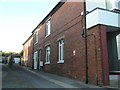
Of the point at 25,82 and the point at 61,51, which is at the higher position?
the point at 61,51

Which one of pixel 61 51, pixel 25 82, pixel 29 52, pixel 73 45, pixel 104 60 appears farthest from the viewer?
pixel 29 52

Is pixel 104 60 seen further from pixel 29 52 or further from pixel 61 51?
pixel 29 52

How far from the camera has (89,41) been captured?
407 inches

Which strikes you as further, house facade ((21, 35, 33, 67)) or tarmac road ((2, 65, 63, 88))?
house facade ((21, 35, 33, 67))

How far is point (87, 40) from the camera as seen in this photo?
34.8 feet

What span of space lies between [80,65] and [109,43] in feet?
9.21

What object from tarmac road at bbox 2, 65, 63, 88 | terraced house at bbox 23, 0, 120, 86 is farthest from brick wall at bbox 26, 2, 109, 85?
tarmac road at bbox 2, 65, 63, 88

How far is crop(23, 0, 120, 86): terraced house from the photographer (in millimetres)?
9422

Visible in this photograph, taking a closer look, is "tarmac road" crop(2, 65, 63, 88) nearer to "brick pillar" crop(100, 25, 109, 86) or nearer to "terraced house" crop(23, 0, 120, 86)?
"terraced house" crop(23, 0, 120, 86)

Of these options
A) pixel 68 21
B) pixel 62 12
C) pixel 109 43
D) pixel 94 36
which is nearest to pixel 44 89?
pixel 94 36

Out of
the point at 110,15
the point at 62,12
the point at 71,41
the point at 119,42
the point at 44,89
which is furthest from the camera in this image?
the point at 62,12

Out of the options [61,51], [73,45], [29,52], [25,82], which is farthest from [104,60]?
[29,52]

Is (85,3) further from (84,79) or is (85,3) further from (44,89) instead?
(44,89)

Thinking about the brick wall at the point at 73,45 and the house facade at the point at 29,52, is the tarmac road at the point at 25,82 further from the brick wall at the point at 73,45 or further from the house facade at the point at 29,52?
the house facade at the point at 29,52
